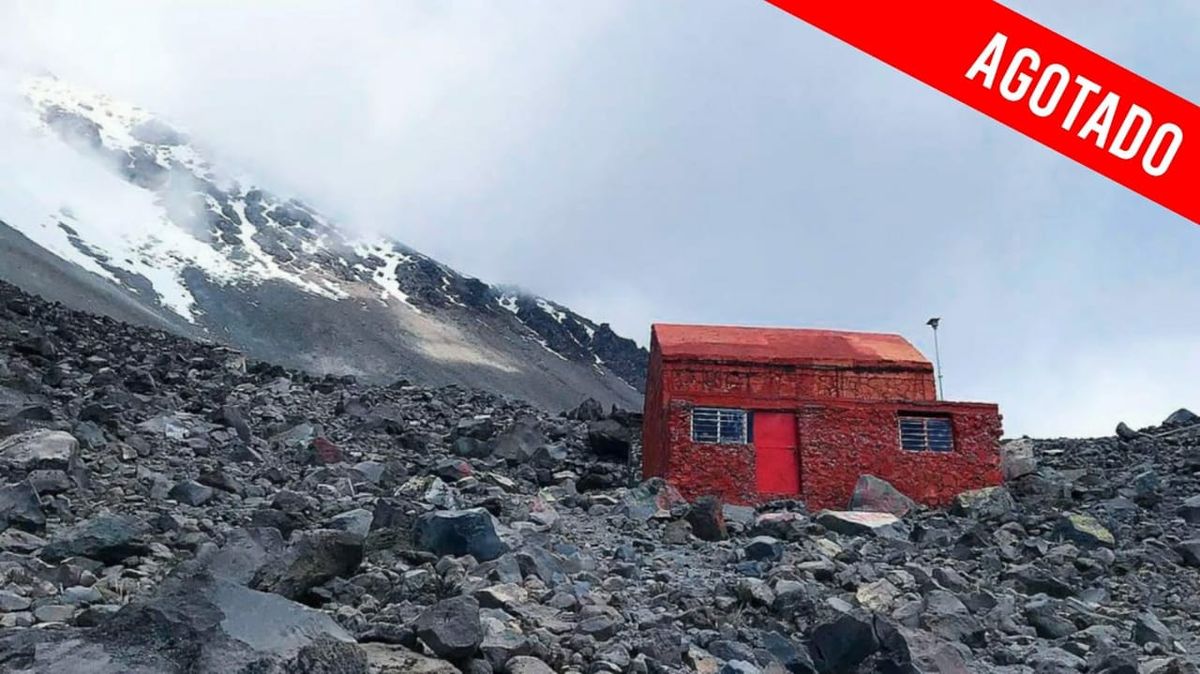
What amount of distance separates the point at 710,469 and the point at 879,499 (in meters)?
3.05

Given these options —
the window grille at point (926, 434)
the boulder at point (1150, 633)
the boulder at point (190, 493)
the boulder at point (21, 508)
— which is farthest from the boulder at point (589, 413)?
the boulder at point (21, 508)

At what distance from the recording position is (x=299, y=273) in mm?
86625

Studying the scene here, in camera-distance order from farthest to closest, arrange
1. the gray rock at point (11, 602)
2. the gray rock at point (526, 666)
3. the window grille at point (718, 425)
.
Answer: the window grille at point (718, 425) → the gray rock at point (11, 602) → the gray rock at point (526, 666)

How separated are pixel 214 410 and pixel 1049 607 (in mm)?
15378

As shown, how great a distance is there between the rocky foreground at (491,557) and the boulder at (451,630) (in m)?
0.02

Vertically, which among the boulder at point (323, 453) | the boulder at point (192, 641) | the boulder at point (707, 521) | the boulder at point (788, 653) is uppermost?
the boulder at point (323, 453)

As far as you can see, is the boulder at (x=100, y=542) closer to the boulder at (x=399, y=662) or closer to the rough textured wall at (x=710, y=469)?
the boulder at (x=399, y=662)

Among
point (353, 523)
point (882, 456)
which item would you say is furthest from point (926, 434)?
point (353, 523)

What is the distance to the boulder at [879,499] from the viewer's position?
54.3ft

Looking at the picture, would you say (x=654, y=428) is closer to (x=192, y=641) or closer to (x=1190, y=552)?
(x=1190, y=552)

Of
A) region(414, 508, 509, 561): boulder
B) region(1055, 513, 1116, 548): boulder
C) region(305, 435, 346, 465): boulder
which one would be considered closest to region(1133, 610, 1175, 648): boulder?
region(1055, 513, 1116, 548): boulder

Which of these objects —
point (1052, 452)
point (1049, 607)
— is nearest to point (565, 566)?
point (1049, 607)

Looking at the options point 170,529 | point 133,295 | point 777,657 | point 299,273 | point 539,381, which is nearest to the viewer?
point 777,657

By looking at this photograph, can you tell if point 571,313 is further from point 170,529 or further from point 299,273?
point 170,529
